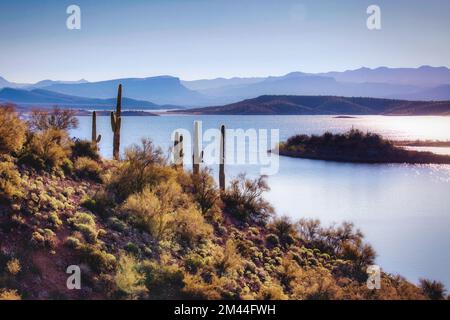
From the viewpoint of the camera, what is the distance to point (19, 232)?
524 inches

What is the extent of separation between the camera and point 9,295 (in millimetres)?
10672

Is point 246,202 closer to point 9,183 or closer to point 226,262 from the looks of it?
point 226,262

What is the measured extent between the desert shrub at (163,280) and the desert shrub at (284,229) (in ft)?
39.4

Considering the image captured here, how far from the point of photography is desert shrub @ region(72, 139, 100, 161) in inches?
912

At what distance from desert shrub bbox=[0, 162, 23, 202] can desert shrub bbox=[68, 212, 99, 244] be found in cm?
202

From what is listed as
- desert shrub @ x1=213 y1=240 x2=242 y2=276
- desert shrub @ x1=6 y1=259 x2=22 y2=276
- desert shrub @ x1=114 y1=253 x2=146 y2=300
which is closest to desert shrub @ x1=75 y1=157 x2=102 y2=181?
desert shrub @ x1=213 y1=240 x2=242 y2=276

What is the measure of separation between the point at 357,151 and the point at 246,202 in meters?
50.8

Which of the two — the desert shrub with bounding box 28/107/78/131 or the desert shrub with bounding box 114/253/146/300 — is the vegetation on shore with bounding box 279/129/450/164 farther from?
the desert shrub with bounding box 114/253/146/300

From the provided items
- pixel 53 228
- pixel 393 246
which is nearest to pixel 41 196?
pixel 53 228

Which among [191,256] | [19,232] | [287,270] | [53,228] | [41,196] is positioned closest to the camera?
[19,232]

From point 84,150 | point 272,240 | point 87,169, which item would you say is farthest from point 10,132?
point 272,240

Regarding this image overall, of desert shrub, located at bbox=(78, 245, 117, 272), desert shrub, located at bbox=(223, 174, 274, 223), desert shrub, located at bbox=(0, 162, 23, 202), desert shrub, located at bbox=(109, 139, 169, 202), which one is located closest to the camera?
desert shrub, located at bbox=(78, 245, 117, 272)
